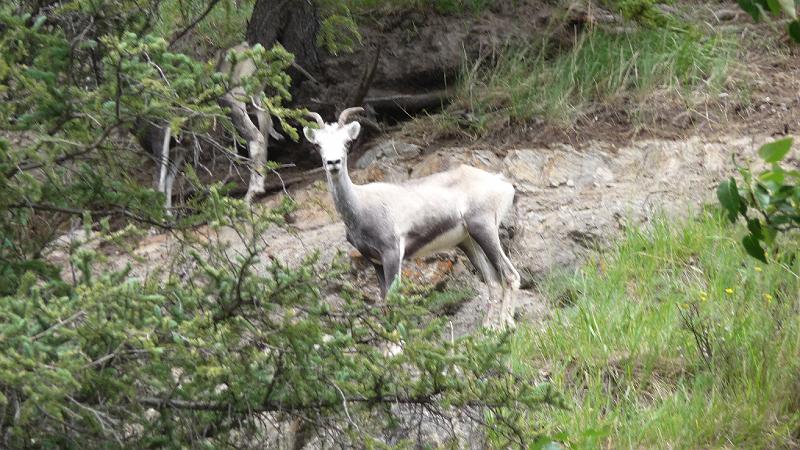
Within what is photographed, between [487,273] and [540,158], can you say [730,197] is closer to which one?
[487,273]

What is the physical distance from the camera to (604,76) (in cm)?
1259

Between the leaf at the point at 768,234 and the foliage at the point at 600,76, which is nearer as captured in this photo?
the leaf at the point at 768,234

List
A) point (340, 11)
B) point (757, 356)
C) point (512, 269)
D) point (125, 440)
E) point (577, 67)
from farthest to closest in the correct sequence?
point (577, 67)
point (340, 11)
point (512, 269)
point (757, 356)
point (125, 440)

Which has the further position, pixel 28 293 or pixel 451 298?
pixel 451 298

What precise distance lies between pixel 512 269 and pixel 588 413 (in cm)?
254

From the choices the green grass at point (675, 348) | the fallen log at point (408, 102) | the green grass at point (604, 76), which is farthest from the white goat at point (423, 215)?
the fallen log at point (408, 102)

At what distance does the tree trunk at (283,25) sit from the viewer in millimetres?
12391

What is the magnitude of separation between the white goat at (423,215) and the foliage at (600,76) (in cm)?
241

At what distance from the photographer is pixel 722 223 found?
10.2m

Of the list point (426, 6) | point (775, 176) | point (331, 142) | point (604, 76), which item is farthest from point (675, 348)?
point (426, 6)

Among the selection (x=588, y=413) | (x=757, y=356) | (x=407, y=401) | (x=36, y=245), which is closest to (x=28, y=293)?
(x=36, y=245)

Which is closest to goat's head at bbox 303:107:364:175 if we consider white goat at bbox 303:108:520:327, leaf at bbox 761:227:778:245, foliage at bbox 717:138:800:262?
white goat at bbox 303:108:520:327

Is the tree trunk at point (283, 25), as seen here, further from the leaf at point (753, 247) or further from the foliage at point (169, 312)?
the leaf at point (753, 247)

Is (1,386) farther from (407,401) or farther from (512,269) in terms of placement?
(512,269)
